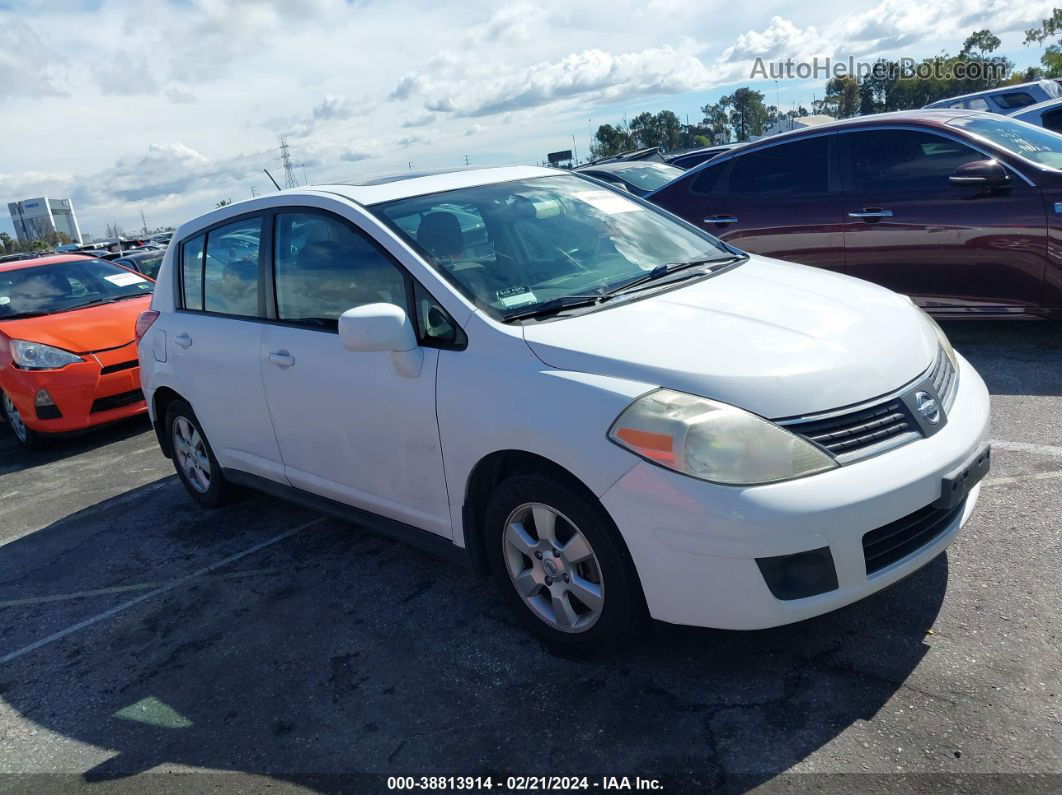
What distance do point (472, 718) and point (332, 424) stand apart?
1.44 meters

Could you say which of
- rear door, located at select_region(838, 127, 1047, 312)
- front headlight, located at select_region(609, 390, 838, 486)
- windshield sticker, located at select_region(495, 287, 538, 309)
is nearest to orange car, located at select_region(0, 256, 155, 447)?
windshield sticker, located at select_region(495, 287, 538, 309)

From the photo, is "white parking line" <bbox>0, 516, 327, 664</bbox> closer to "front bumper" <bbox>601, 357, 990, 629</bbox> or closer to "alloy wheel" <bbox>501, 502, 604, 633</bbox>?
"alloy wheel" <bbox>501, 502, 604, 633</bbox>

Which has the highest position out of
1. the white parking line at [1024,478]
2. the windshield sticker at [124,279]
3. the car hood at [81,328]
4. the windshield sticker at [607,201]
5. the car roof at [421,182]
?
the car roof at [421,182]

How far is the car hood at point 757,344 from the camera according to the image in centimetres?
267

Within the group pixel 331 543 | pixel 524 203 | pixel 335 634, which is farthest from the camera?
pixel 331 543

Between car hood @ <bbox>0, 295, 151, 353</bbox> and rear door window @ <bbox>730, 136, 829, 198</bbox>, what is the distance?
5.22 metres

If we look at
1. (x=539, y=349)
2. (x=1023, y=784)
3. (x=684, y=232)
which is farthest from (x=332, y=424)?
(x=1023, y=784)

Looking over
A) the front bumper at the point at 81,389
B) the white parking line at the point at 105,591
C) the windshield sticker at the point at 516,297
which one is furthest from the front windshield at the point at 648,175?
the windshield sticker at the point at 516,297

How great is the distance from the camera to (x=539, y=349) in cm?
295

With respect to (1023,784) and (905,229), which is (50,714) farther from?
(905,229)

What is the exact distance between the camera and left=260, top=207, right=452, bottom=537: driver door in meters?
3.38

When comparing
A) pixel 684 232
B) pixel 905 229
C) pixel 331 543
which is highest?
pixel 684 232

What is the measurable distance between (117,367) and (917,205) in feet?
20.6

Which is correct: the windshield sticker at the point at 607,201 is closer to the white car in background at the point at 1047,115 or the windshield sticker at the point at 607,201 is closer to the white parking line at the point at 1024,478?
the white parking line at the point at 1024,478
